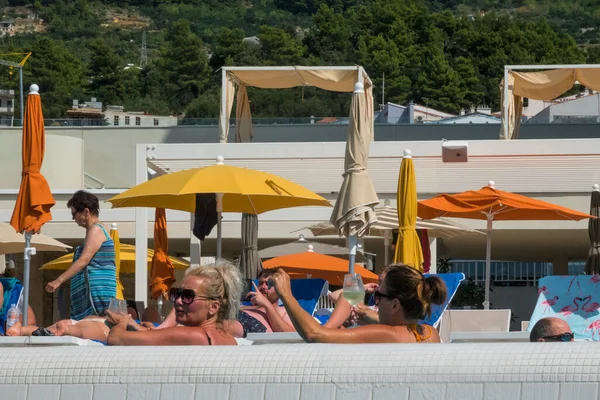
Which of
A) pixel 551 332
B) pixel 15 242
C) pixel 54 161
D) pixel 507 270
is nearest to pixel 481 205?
pixel 15 242

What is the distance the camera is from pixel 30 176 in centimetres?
914

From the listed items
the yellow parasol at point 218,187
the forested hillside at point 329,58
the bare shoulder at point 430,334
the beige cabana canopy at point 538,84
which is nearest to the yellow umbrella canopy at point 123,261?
the yellow parasol at point 218,187

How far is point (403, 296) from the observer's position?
4602 mm

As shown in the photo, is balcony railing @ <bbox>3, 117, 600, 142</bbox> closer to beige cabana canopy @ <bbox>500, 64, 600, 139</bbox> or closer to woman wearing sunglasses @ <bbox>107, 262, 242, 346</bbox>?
beige cabana canopy @ <bbox>500, 64, 600, 139</bbox>

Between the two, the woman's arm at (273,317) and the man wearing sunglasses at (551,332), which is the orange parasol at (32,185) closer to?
the woman's arm at (273,317)

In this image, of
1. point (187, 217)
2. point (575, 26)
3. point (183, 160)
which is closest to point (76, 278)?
point (183, 160)

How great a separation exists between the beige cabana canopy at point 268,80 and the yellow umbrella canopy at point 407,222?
29.5 feet

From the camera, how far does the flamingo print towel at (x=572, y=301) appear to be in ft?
29.2

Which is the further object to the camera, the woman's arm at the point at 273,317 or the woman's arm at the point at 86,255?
the woman's arm at the point at 86,255

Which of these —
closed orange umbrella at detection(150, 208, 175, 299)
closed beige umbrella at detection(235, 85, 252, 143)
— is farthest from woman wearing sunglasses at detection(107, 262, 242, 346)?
closed beige umbrella at detection(235, 85, 252, 143)

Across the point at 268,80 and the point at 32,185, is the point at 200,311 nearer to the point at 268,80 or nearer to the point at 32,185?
the point at 32,185

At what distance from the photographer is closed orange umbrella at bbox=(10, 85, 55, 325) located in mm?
9023

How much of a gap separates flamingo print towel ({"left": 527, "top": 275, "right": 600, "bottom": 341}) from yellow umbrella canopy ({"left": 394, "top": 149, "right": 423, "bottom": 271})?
104cm

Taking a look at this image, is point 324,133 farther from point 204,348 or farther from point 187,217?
point 204,348
